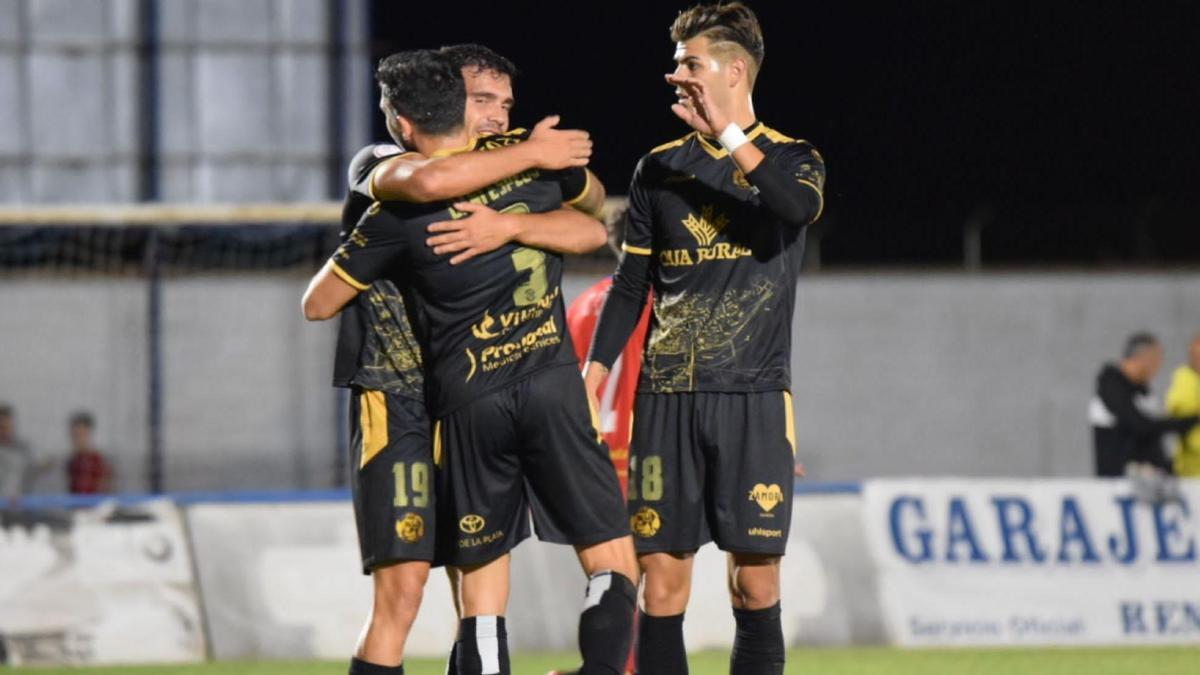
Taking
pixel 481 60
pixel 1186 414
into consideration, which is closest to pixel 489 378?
pixel 481 60

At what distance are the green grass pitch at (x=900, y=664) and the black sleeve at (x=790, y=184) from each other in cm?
370

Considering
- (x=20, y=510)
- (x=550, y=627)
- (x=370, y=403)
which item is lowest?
(x=550, y=627)

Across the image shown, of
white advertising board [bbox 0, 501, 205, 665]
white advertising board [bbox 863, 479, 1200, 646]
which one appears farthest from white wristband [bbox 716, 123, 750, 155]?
white advertising board [bbox 0, 501, 205, 665]

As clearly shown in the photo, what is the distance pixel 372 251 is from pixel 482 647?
3.49 ft

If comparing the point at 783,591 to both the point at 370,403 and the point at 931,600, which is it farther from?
the point at 370,403

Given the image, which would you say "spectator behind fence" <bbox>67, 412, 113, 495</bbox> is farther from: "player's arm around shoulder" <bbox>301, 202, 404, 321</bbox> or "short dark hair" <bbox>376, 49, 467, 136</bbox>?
"short dark hair" <bbox>376, 49, 467, 136</bbox>

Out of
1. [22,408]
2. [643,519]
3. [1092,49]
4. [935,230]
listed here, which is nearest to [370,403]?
[643,519]

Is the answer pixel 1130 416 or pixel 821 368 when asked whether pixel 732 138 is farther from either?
pixel 821 368

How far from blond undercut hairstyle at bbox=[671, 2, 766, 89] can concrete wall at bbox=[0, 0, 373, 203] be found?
1195cm

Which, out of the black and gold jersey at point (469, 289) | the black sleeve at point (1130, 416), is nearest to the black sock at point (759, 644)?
the black and gold jersey at point (469, 289)

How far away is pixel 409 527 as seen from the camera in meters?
5.29

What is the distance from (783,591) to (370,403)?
5174mm

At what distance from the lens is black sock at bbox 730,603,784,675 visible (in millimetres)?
5742

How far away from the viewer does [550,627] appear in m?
10.1
